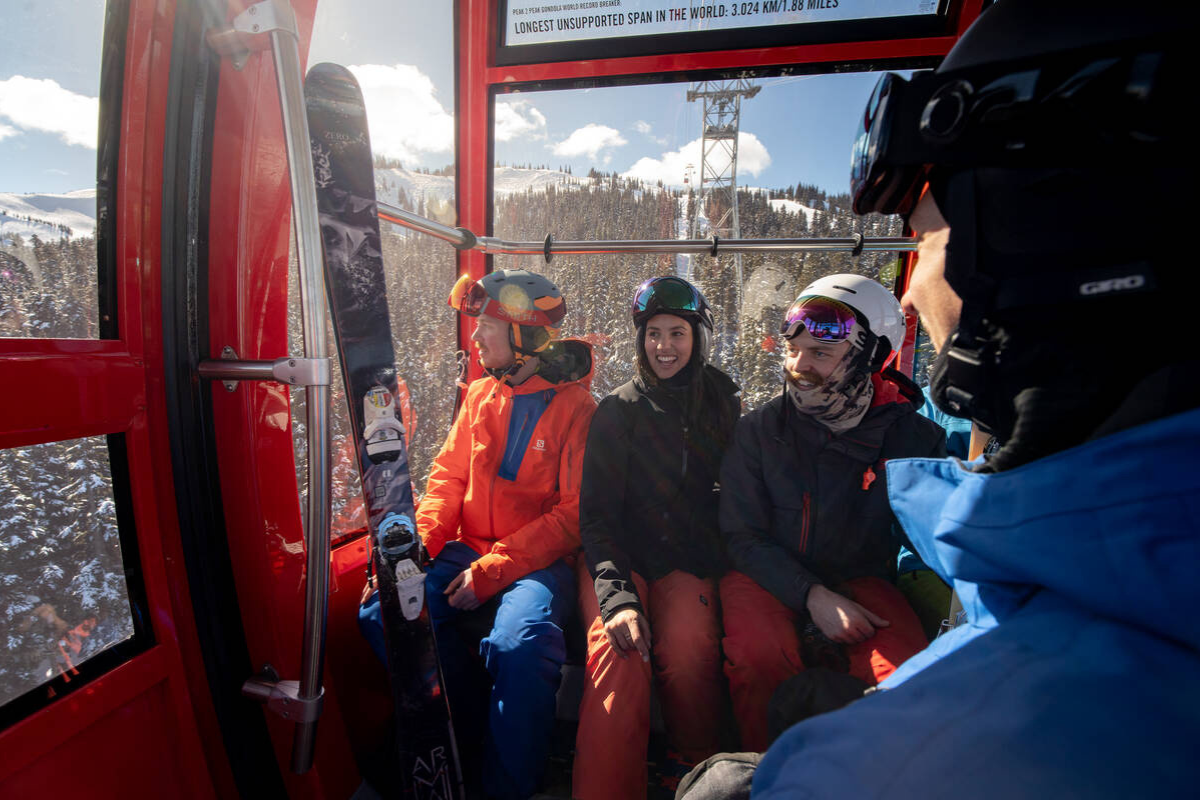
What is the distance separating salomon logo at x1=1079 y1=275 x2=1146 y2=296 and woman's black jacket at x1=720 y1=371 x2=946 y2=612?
1483 millimetres

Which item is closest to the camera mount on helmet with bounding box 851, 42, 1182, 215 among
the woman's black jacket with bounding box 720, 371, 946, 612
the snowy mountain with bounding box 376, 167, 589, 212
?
the woman's black jacket with bounding box 720, 371, 946, 612

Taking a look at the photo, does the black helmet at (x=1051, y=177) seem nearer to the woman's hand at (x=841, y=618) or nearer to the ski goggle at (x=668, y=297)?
the woman's hand at (x=841, y=618)

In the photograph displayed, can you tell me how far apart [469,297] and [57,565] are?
1795 millimetres

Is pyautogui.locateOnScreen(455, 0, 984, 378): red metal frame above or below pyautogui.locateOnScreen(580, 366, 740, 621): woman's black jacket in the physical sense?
above

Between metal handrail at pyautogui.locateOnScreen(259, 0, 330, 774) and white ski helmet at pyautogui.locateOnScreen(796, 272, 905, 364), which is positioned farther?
white ski helmet at pyautogui.locateOnScreen(796, 272, 905, 364)

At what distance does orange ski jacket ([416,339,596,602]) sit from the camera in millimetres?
2441

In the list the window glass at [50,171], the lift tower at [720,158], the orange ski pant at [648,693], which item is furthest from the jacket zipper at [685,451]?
the window glass at [50,171]

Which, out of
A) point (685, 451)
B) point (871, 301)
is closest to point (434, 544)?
point (685, 451)

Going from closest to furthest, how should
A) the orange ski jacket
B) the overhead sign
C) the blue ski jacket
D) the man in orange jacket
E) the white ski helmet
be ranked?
1. the blue ski jacket
2. the man in orange jacket
3. the white ski helmet
4. the overhead sign
5. the orange ski jacket

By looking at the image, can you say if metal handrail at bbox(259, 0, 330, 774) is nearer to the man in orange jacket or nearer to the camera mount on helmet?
the man in orange jacket

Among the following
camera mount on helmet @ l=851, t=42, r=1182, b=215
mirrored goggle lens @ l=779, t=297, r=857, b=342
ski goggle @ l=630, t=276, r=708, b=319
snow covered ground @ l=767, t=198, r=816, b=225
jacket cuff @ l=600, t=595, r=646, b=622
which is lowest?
jacket cuff @ l=600, t=595, r=646, b=622

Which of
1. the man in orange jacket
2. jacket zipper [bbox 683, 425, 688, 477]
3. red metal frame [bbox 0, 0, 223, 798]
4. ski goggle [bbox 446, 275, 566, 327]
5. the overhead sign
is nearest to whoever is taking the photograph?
red metal frame [bbox 0, 0, 223, 798]

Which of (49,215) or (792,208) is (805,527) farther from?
(49,215)

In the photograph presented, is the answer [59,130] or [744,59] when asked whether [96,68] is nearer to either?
[59,130]
